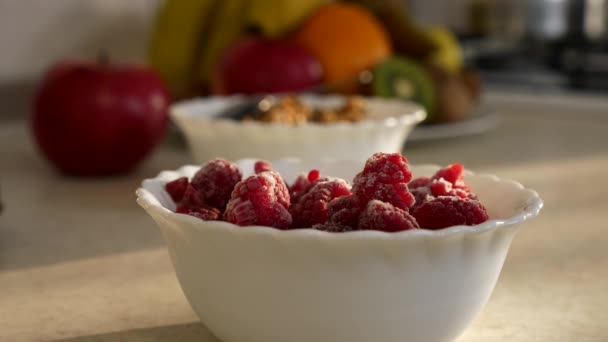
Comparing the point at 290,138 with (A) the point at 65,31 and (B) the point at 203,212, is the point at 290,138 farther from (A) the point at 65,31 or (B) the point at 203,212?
(A) the point at 65,31

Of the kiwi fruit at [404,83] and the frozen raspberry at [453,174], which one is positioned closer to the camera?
the frozen raspberry at [453,174]

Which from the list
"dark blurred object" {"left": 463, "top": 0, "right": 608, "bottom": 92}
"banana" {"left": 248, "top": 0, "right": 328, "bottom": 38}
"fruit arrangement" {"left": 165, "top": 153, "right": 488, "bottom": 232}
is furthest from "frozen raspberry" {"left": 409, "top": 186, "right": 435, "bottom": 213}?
"dark blurred object" {"left": 463, "top": 0, "right": 608, "bottom": 92}

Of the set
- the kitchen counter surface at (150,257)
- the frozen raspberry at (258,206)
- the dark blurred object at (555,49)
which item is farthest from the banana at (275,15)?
the frozen raspberry at (258,206)

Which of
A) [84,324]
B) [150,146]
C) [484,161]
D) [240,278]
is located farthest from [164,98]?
[240,278]

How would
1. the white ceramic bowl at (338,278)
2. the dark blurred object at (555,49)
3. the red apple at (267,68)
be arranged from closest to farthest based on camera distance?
the white ceramic bowl at (338,278)
the red apple at (267,68)
the dark blurred object at (555,49)

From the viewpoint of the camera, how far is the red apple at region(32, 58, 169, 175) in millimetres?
1193

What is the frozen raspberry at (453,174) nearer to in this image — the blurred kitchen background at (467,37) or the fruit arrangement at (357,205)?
the fruit arrangement at (357,205)

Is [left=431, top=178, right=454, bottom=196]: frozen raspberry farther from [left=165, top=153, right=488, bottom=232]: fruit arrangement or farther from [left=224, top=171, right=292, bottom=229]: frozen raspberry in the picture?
[left=224, top=171, right=292, bottom=229]: frozen raspberry

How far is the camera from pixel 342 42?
1.46 m

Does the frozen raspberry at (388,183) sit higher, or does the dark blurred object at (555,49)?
the frozen raspberry at (388,183)

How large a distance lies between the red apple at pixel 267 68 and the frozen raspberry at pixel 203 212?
76 centimetres

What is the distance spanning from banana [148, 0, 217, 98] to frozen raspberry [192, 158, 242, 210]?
930mm

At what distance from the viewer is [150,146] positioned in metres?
1.25

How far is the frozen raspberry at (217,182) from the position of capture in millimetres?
657
